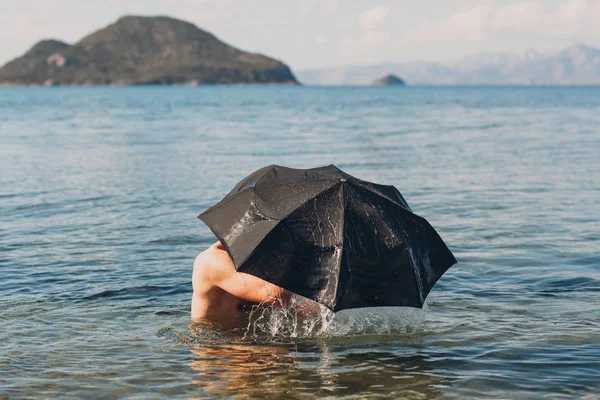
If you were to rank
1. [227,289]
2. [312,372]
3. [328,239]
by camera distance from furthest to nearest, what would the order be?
[227,289] < [312,372] < [328,239]

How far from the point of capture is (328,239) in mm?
6477

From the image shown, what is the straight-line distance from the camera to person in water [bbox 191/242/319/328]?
7.12 meters

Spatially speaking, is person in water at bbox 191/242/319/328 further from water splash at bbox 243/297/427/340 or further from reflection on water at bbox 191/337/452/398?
reflection on water at bbox 191/337/452/398

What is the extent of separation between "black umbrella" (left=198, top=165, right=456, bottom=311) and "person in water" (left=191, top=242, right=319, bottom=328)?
18.2 inches

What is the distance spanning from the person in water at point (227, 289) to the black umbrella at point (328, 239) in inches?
18.2

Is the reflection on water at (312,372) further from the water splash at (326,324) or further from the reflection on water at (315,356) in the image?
the water splash at (326,324)

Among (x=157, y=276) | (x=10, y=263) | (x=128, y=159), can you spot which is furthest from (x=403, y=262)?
(x=128, y=159)

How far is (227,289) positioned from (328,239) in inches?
53.2

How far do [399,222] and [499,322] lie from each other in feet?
8.35

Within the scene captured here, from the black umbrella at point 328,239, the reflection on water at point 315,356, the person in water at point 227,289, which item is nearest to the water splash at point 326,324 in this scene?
the reflection on water at point 315,356

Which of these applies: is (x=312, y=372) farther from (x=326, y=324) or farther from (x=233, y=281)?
(x=233, y=281)

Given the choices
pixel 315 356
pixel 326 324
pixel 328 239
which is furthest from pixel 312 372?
pixel 328 239

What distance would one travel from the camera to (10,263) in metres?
11.5

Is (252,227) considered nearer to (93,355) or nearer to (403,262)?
(403,262)
